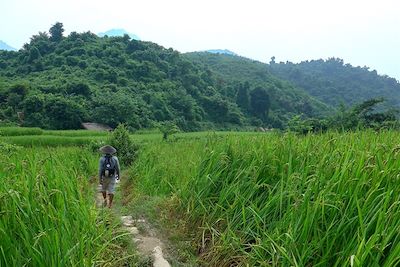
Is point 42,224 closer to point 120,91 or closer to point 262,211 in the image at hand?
point 262,211

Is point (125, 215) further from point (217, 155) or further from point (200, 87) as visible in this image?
point (200, 87)

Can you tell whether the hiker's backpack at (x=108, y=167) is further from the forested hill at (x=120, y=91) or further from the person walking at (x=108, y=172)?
the forested hill at (x=120, y=91)

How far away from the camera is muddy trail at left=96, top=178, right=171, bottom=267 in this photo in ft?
14.9

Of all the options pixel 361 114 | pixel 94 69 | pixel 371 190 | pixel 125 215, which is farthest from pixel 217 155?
pixel 94 69

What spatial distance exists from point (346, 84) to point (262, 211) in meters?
89.7

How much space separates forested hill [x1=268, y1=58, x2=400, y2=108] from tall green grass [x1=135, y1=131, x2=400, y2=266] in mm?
67751

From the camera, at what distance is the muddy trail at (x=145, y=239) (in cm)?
453

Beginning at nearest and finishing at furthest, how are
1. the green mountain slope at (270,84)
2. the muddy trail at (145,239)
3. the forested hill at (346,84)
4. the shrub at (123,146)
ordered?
the muddy trail at (145,239)
the shrub at (123,146)
the green mountain slope at (270,84)
the forested hill at (346,84)

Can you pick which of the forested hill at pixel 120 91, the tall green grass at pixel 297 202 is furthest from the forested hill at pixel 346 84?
the tall green grass at pixel 297 202

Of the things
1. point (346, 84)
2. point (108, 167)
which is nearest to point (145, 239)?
point (108, 167)

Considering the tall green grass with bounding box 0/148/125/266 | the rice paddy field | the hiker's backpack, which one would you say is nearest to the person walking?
the hiker's backpack

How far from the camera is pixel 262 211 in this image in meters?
4.32

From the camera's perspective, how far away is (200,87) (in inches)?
2255

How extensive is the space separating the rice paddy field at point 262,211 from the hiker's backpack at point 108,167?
2.66 m
